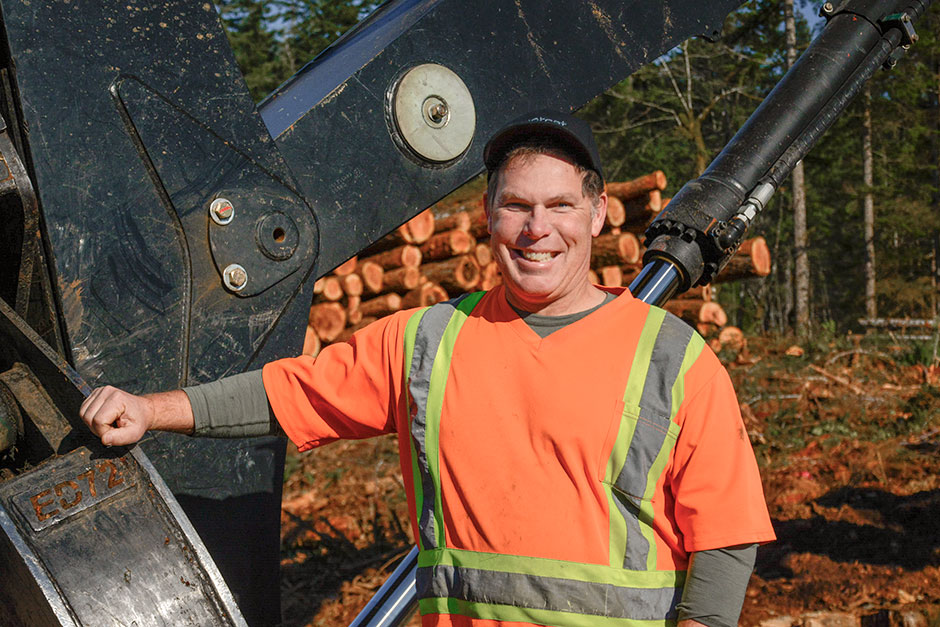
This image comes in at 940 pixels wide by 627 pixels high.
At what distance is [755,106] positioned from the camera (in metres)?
25.6

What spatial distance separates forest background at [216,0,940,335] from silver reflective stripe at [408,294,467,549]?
12.6 metres

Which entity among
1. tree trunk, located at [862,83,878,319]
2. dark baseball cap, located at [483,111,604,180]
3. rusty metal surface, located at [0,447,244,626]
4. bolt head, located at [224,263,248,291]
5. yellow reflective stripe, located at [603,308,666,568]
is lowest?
tree trunk, located at [862,83,878,319]

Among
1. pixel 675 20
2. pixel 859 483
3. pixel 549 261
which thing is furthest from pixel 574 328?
pixel 859 483

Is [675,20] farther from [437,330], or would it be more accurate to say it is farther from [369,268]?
[369,268]

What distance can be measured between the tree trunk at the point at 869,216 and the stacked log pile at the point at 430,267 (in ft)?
37.6

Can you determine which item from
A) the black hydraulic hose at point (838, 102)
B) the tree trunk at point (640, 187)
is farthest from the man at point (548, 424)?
the tree trunk at point (640, 187)

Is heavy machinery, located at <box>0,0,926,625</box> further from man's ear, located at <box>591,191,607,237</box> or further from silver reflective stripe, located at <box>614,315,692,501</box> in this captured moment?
silver reflective stripe, located at <box>614,315,692,501</box>

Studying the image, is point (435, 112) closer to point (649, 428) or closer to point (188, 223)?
point (188, 223)

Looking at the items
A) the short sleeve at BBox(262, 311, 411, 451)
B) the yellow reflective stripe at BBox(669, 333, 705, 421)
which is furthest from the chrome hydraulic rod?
the yellow reflective stripe at BBox(669, 333, 705, 421)

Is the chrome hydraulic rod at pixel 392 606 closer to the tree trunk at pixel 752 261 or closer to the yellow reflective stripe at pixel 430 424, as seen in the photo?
the yellow reflective stripe at pixel 430 424

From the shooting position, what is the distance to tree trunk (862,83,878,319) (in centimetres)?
2077

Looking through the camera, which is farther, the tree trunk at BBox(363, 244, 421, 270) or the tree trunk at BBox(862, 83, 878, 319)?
the tree trunk at BBox(862, 83, 878, 319)

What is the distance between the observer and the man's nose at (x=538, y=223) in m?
1.73

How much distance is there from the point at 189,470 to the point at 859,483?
16.3 feet
